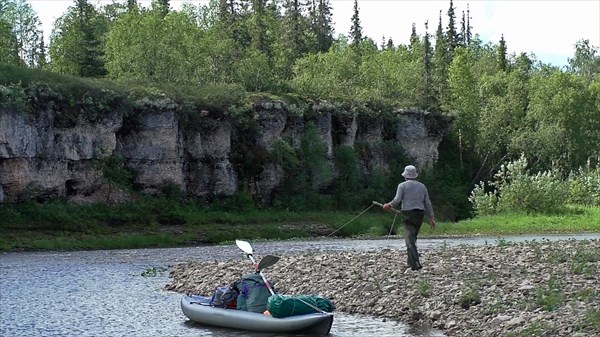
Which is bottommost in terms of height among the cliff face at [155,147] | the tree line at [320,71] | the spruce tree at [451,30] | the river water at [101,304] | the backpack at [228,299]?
the river water at [101,304]

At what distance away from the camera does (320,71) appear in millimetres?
96562

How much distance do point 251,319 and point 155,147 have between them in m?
47.8

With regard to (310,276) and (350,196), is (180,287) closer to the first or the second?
(310,276)

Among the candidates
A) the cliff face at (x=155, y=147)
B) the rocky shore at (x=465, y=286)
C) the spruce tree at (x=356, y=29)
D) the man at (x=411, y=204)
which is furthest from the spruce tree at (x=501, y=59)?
the man at (x=411, y=204)

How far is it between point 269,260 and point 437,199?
200 ft

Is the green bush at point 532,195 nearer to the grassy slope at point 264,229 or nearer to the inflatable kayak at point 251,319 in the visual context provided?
the grassy slope at point 264,229

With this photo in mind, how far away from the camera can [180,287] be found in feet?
86.9

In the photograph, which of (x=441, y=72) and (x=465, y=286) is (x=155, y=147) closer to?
(x=465, y=286)

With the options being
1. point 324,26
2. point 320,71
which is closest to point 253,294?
point 320,71

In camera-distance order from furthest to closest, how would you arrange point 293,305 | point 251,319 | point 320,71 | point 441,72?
point 441,72, point 320,71, point 251,319, point 293,305

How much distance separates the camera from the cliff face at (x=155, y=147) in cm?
5606

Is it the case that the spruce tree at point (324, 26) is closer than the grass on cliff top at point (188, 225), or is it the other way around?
the grass on cliff top at point (188, 225)

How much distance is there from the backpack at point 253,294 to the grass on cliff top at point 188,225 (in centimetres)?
3006

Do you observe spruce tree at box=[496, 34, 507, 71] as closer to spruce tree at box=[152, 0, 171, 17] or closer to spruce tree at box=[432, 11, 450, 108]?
spruce tree at box=[432, 11, 450, 108]
